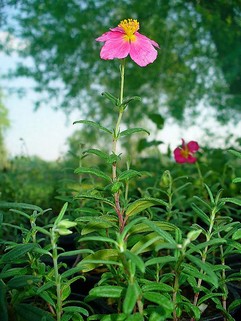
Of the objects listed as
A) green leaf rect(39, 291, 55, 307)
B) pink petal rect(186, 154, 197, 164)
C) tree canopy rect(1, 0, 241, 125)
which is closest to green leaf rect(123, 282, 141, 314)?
green leaf rect(39, 291, 55, 307)

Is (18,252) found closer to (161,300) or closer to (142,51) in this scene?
(161,300)

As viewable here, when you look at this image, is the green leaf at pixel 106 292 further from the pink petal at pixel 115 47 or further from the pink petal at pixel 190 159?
the pink petal at pixel 190 159

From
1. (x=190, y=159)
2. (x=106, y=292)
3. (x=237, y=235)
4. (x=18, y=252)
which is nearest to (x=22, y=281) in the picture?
(x=18, y=252)

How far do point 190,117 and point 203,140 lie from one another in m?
0.41

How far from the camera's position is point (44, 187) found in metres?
2.76

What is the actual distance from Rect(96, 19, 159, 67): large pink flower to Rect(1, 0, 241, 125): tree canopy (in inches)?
140

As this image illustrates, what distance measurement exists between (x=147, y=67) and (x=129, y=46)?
4.06 m

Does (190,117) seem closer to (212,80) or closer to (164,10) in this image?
(212,80)

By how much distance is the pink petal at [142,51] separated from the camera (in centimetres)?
79

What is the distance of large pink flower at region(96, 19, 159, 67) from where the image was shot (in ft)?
2.59

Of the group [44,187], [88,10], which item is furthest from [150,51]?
[88,10]

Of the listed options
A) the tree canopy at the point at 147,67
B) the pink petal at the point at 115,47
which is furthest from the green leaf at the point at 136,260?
the tree canopy at the point at 147,67

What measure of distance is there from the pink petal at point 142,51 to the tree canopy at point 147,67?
3573 mm

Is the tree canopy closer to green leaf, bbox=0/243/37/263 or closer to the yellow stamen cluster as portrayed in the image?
the yellow stamen cluster
